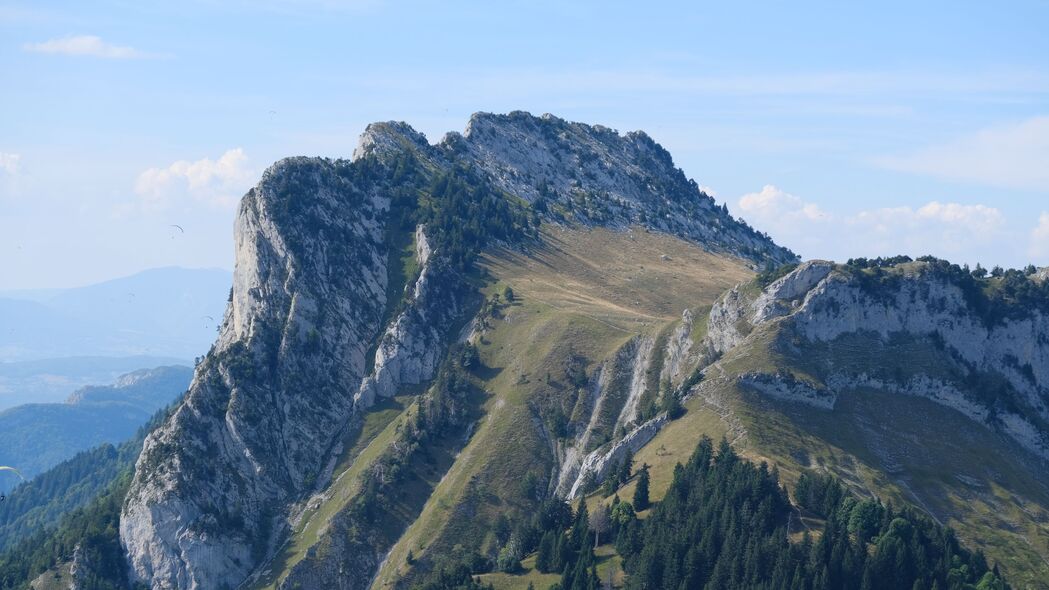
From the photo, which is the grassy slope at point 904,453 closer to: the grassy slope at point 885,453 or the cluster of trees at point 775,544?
the grassy slope at point 885,453

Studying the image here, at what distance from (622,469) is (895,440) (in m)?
49.7

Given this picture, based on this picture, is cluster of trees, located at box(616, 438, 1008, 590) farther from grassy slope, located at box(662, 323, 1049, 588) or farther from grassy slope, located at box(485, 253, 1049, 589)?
grassy slope, located at box(662, 323, 1049, 588)

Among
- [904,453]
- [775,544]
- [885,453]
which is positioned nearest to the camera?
[775,544]

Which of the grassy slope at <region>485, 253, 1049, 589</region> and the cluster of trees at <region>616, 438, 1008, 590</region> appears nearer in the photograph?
the cluster of trees at <region>616, 438, 1008, 590</region>

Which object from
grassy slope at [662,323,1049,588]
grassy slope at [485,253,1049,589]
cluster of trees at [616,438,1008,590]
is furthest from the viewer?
grassy slope at [662,323,1049,588]

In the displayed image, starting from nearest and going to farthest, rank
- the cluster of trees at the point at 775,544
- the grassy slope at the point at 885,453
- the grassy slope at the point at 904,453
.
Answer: the cluster of trees at the point at 775,544 < the grassy slope at the point at 885,453 < the grassy slope at the point at 904,453

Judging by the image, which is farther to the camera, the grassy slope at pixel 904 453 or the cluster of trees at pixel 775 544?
the grassy slope at pixel 904 453

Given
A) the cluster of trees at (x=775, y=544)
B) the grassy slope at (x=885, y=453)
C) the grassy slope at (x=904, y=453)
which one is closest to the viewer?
the cluster of trees at (x=775, y=544)

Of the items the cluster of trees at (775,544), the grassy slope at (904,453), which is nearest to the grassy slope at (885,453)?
the grassy slope at (904,453)

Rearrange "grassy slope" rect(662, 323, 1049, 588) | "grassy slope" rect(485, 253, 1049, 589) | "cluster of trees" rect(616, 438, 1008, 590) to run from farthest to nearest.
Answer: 1. "grassy slope" rect(662, 323, 1049, 588)
2. "grassy slope" rect(485, 253, 1049, 589)
3. "cluster of trees" rect(616, 438, 1008, 590)

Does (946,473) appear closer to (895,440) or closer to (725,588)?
(895,440)

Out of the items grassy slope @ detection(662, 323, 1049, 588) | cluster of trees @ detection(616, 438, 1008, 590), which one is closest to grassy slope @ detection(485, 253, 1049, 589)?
grassy slope @ detection(662, 323, 1049, 588)

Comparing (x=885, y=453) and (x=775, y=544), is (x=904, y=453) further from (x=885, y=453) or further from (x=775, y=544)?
(x=775, y=544)

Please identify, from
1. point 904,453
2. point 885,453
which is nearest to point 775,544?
point 885,453
